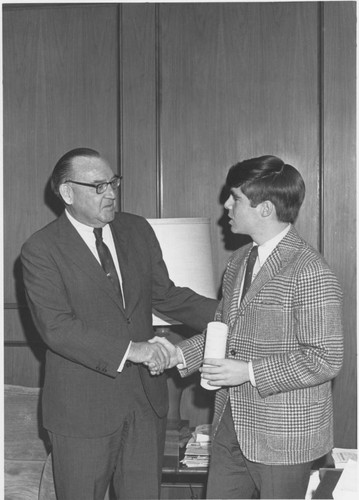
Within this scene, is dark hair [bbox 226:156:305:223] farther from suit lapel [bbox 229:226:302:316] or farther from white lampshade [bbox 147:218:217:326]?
white lampshade [bbox 147:218:217:326]

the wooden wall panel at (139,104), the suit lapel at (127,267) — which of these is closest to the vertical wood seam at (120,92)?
the wooden wall panel at (139,104)

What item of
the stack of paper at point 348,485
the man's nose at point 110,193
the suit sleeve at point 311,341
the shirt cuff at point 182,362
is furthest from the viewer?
the man's nose at point 110,193

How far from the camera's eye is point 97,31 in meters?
4.03

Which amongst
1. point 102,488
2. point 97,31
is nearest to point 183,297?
point 102,488

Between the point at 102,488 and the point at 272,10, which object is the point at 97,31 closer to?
the point at 272,10

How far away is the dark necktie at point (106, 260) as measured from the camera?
296cm

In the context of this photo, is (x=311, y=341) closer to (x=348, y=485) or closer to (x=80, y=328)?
(x=348, y=485)

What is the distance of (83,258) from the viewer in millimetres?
2900

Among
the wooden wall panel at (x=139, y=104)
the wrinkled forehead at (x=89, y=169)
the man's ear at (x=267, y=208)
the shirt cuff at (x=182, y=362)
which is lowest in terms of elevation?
the shirt cuff at (x=182, y=362)

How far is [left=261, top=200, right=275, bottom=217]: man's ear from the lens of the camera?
240 centimetres

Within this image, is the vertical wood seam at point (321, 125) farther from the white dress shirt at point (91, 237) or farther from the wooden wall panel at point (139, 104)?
the white dress shirt at point (91, 237)

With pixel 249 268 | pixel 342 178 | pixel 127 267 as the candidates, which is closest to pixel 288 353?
pixel 249 268

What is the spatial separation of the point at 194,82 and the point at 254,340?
2.08 m

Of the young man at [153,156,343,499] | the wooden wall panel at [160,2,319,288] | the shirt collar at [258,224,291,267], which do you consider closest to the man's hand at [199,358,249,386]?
the young man at [153,156,343,499]
